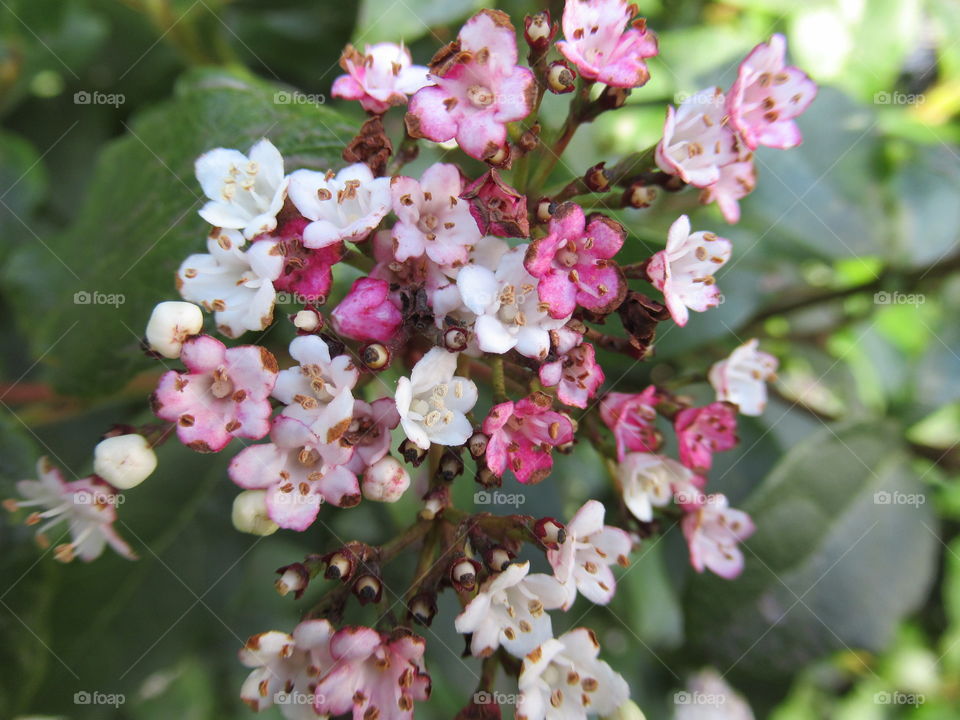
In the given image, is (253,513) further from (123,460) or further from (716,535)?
(716,535)

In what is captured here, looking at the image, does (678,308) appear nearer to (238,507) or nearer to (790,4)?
(238,507)

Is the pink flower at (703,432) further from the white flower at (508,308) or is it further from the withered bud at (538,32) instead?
the withered bud at (538,32)

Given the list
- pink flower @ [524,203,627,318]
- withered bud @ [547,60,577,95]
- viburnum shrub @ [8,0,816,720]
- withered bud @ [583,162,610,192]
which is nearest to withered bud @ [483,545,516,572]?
viburnum shrub @ [8,0,816,720]

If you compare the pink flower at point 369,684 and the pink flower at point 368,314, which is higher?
the pink flower at point 368,314

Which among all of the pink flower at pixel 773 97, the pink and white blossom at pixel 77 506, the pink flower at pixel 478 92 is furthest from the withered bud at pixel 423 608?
the pink flower at pixel 773 97

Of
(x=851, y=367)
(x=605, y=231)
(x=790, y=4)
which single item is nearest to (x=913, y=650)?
(x=851, y=367)

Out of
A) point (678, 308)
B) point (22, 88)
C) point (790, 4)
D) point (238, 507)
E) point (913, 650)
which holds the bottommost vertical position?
point (913, 650)

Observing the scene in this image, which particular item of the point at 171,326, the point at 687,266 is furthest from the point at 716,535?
the point at 171,326

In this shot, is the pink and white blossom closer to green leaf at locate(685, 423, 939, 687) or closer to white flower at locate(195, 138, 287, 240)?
white flower at locate(195, 138, 287, 240)
